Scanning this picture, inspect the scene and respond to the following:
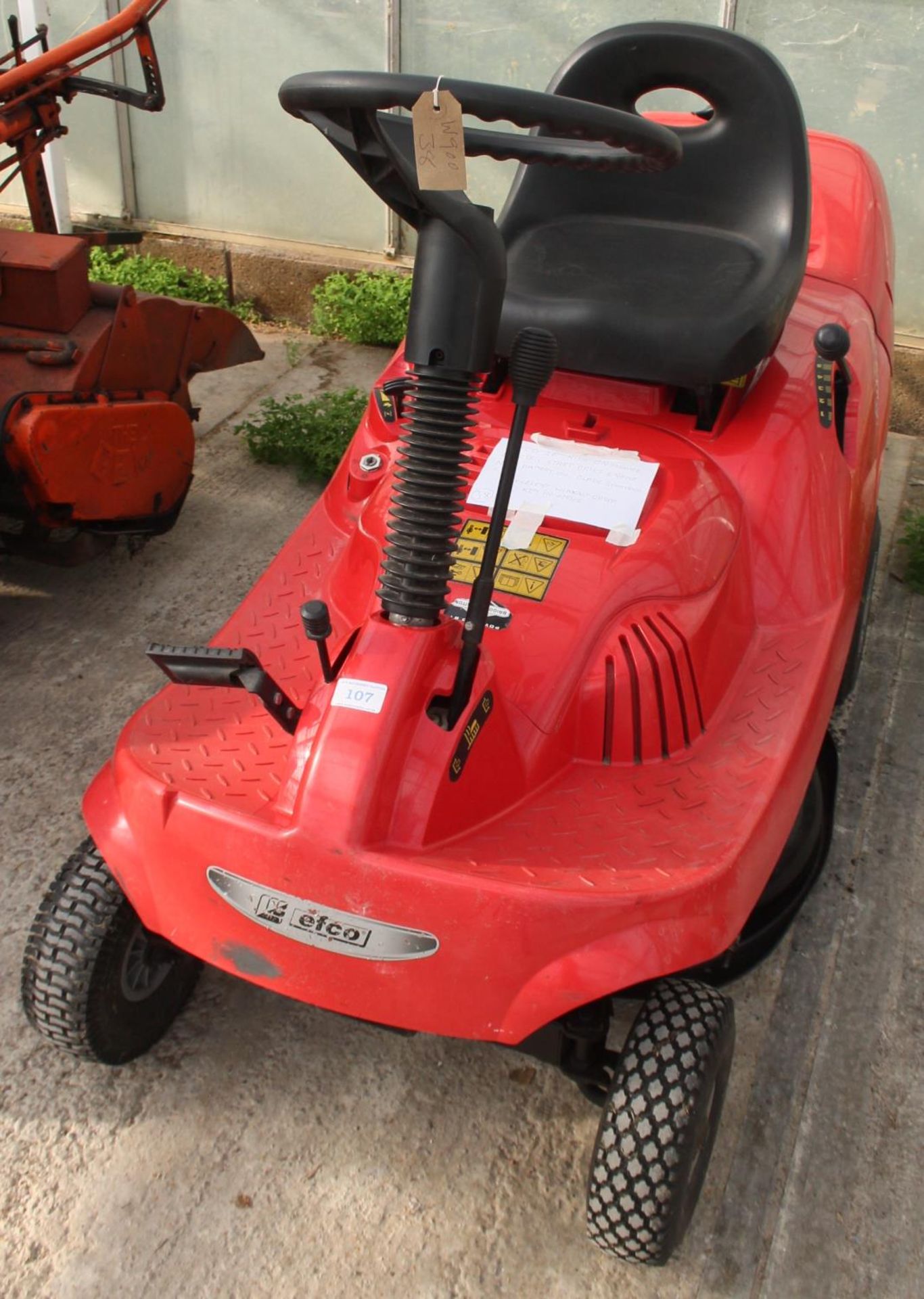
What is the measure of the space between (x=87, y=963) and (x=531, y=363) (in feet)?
3.46

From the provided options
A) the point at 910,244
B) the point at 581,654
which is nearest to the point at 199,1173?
the point at 581,654

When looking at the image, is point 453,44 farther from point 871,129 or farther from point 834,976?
point 834,976

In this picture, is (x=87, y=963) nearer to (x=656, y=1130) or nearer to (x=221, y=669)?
(x=221, y=669)

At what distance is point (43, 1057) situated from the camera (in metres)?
2.02

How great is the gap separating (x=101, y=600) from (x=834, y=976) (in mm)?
1996

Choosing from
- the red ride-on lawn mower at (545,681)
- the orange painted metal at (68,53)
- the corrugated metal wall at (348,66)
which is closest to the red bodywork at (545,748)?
the red ride-on lawn mower at (545,681)

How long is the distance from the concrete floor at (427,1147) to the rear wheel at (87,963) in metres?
0.15

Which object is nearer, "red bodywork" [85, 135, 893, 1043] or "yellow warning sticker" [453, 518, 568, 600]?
"red bodywork" [85, 135, 893, 1043]

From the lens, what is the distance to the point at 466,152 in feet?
4.92

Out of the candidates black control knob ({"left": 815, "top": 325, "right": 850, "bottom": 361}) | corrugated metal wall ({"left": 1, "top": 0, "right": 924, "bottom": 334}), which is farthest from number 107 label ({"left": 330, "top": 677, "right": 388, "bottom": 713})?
corrugated metal wall ({"left": 1, "top": 0, "right": 924, "bottom": 334})

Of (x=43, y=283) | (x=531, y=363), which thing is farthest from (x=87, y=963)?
(x=43, y=283)

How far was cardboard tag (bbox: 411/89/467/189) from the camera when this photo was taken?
54.5 inches

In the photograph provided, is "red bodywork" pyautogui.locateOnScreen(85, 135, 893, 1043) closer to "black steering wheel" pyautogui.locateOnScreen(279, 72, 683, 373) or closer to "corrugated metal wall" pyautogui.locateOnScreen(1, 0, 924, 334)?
"black steering wheel" pyautogui.locateOnScreen(279, 72, 683, 373)

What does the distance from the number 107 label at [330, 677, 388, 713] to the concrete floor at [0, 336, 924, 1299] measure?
0.74 metres
